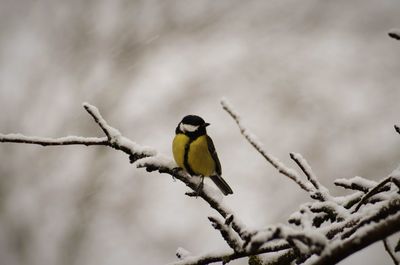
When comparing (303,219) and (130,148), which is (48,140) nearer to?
(130,148)

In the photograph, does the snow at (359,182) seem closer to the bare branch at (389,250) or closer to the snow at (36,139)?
the bare branch at (389,250)

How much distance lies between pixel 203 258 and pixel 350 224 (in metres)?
0.57

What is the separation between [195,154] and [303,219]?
108 inches

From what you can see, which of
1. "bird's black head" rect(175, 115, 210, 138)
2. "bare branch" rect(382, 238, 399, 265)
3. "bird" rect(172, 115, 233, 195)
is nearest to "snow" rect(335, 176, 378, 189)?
"bare branch" rect(382, 238, 399, 265)

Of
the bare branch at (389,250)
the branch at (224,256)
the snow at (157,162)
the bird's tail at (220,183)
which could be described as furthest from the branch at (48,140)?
the bird's tail at (220,183)

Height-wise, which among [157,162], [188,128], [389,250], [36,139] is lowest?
[389,250]

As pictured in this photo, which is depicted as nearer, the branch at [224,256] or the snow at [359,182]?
the branch at [224,256]

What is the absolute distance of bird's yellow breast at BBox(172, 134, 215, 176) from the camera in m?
4.00

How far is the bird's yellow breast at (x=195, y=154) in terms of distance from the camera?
13.1 ft

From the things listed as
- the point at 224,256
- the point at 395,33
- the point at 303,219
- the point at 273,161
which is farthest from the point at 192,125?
the point at 395,33

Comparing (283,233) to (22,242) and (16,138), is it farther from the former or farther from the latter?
(22,242)

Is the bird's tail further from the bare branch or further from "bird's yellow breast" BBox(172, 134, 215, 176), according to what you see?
the bare branch

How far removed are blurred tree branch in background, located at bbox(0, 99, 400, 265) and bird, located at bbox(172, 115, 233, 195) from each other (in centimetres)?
162

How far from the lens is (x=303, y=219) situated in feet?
4.43
